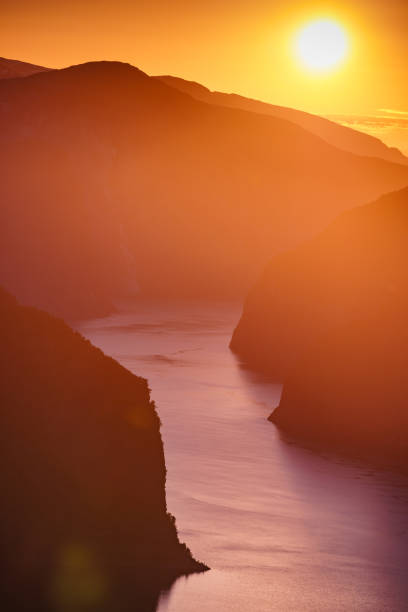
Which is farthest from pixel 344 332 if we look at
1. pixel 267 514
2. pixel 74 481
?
pixel 74 481

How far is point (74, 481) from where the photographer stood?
3162cm

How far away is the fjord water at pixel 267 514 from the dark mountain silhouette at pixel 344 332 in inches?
125

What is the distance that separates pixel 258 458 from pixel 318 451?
3.46 metres

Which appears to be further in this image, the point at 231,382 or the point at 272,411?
the point at 231,382

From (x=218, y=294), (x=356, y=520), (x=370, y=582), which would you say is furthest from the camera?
(x=218, y=294)

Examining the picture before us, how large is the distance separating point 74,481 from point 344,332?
34.2 metres

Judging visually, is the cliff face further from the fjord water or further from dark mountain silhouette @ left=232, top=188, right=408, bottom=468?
dark mountain silhouette @ left=232, top=188, right=408, bottom=468

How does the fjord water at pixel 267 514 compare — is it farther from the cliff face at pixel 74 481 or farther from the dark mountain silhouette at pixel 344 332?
the dark mountain silhouette at pixel 344 332

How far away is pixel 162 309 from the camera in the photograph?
145875 mm

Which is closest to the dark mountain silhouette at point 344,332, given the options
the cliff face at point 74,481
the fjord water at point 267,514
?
the fjord water at point 267,514

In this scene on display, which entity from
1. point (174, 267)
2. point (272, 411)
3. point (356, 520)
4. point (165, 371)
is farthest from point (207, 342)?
point (174, 267)

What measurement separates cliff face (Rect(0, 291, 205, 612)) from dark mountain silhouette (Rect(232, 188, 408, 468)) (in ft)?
74.1

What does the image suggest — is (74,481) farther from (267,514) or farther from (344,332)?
(344,332)

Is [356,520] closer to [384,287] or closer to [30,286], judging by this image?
[384,287]
